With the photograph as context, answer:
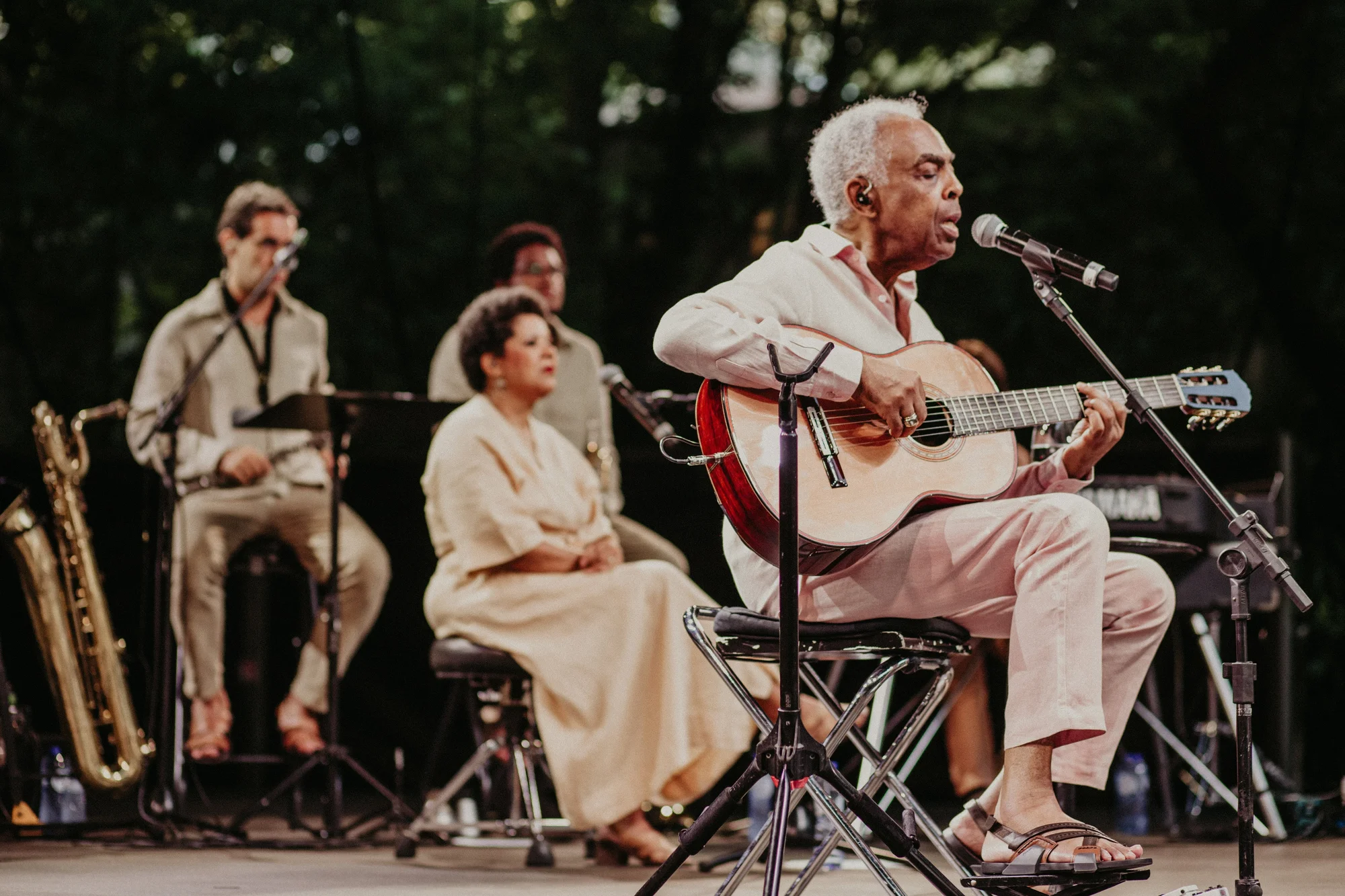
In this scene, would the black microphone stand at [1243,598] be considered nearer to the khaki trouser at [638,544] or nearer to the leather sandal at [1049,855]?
the leather sandal at [1049,855]

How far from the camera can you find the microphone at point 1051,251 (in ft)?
10.1

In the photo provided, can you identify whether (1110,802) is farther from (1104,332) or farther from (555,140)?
(555,140)

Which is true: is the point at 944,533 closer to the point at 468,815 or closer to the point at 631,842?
the point at 631,842

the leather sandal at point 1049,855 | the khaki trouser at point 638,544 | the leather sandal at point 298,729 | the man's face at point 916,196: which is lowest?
the leather sandal at point 298,729

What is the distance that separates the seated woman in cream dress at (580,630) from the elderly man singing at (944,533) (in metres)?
1.16

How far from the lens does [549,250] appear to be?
19.2 ft

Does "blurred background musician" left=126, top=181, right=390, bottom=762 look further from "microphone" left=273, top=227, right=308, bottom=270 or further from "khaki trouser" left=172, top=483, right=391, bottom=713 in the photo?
"microphone" left=273, top=227, right=308, bottom=270

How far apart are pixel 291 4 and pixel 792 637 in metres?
6.88

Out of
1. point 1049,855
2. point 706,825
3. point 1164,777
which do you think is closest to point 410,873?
point 706,825

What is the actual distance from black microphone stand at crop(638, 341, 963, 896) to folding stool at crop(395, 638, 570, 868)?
1685 millimetres

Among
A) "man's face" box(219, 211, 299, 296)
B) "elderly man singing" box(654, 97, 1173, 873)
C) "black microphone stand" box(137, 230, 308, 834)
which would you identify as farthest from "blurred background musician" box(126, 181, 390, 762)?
"elderly man singing" box(654, 97, 1173, 873)

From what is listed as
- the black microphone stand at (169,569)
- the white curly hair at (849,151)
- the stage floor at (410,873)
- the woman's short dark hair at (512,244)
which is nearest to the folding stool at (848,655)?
the stage floor at (410,873)

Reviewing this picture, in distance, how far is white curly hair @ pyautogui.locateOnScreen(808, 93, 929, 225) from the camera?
3.40m

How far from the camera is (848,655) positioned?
313 cm
